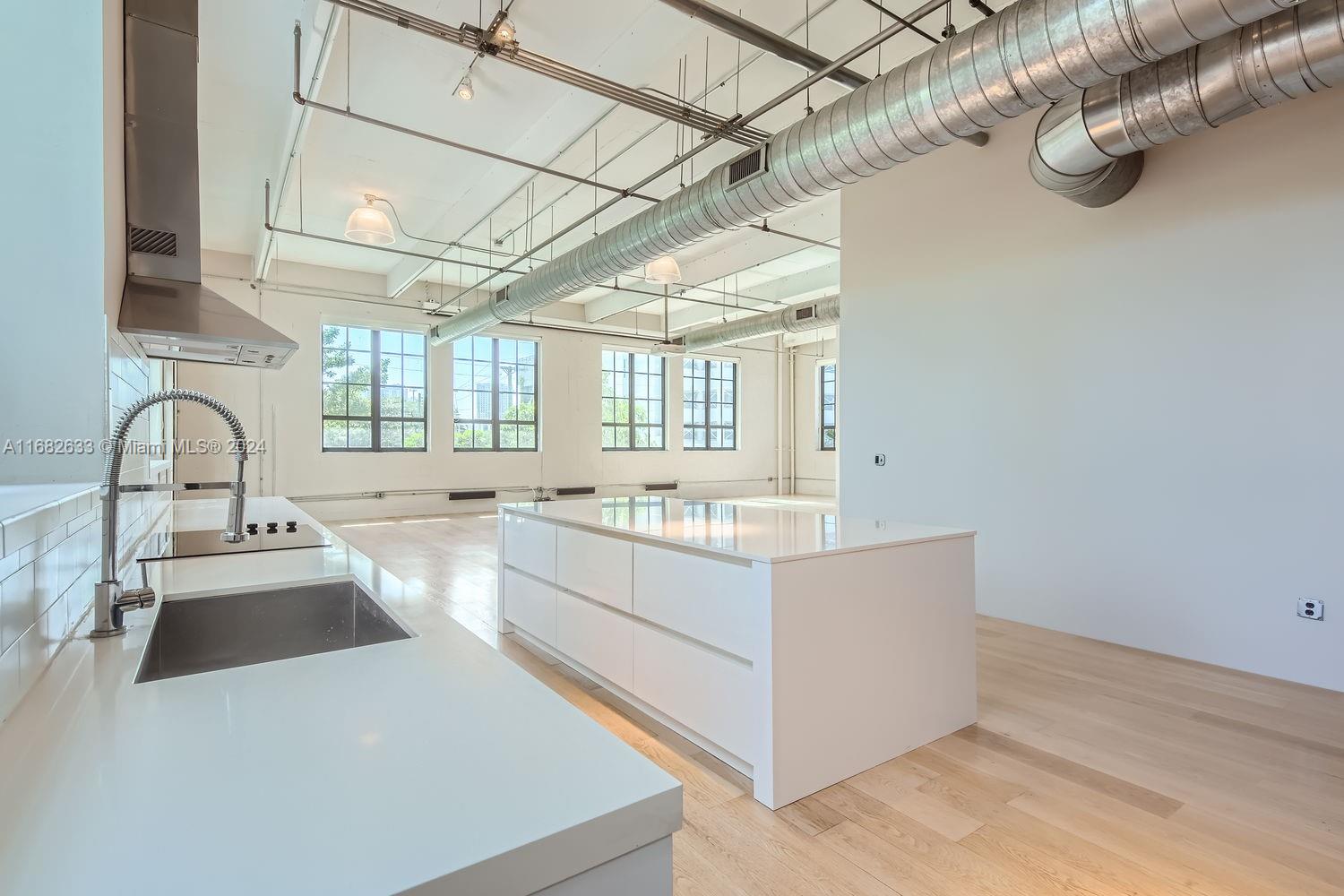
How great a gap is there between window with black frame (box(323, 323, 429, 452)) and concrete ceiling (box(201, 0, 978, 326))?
211 cm

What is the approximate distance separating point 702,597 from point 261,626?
142cm

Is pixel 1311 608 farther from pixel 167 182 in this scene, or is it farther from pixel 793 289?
pixel 793 289

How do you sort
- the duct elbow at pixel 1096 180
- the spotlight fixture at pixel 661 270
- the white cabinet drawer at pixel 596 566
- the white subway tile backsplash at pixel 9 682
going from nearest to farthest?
the white subway tile backsplash at pixel 9 682 → the white cabinet drawer at pixel 596 566 → the duct elbow at pixel 1096 180 → the spotlight fixture at pixel 661 270

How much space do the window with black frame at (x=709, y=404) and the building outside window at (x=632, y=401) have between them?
60cm

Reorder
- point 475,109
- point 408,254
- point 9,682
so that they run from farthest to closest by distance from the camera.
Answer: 1. point 408,254
2. point 475,109
3. point 9,682

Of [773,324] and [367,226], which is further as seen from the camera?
[773,324]

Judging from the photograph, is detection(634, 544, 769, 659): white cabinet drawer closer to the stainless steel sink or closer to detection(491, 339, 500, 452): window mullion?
the stainless steel sink

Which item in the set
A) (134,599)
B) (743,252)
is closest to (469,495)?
(743,252)

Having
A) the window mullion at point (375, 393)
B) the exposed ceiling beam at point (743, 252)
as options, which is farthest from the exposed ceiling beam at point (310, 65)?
the window mullion at point (375, 393)

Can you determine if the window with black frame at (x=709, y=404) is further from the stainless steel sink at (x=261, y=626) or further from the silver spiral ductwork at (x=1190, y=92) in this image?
the stainless steel sink at (x=261, y=626)

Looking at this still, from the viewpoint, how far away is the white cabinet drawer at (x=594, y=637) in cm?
299

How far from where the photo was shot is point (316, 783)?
2.35 ft

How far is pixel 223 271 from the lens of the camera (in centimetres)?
868

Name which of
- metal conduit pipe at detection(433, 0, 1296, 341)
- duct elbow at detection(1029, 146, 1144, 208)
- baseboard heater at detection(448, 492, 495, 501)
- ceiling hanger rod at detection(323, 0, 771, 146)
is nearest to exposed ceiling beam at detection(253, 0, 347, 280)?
ceiling hanger rod at detection(323, 0, 771, 146)
